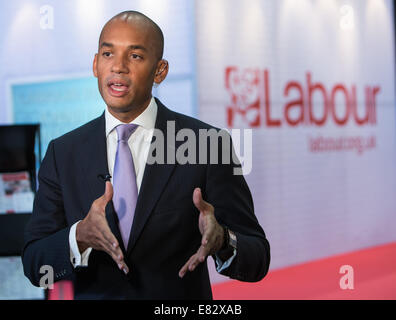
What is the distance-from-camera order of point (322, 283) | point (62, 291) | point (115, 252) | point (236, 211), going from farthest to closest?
1. point (322, 283)
2. point (62, 291)
3. point (236, 211)
4. point (115, 252)

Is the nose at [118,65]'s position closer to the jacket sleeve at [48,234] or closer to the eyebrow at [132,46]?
the eyebrow at [132,46]

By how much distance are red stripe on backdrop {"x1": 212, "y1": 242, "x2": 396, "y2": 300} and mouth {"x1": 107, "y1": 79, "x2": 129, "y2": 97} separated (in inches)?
96.9

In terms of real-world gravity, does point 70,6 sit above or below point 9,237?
above

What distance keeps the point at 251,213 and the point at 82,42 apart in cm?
252

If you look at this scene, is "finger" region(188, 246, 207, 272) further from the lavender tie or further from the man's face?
the man's face

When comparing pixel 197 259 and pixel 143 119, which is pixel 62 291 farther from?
pixel 197 259

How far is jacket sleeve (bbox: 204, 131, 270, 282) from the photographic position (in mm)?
1718

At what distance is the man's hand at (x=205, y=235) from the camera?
1515 millimetres

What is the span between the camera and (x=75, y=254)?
166cm

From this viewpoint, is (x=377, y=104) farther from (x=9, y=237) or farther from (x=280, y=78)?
(x=9, y=237)

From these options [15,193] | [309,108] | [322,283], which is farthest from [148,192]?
[309,108]

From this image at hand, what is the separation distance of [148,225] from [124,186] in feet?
0.43

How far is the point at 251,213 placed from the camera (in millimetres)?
1802
